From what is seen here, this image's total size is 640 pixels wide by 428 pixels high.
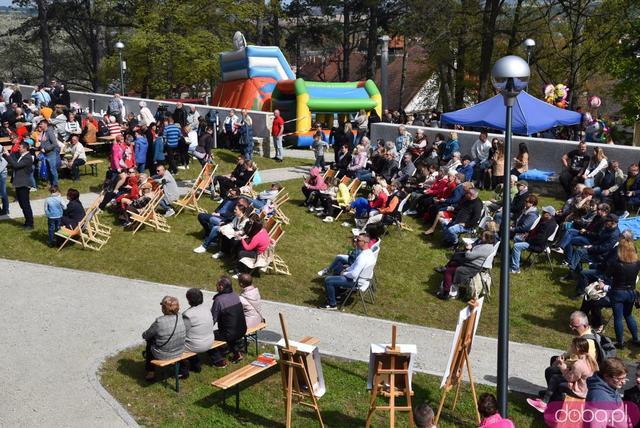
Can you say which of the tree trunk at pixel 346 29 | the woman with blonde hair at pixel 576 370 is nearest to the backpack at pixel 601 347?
the woman with blonde hair at pixel 576 370

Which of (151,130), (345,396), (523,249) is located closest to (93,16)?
(151,130)

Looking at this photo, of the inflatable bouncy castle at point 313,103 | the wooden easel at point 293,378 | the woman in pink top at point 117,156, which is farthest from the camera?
the inflatable bouncy castle at point 313,103

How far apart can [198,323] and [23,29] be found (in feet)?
126

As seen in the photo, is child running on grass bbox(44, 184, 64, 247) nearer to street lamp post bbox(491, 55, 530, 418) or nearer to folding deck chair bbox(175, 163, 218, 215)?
folding deck chair bbox(175, 163, 218, 215)

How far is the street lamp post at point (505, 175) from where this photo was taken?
7.17 metres

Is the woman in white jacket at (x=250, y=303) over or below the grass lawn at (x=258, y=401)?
over

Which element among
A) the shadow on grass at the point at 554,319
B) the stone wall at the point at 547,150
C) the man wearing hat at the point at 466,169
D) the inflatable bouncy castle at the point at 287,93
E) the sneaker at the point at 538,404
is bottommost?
the sneaker at the point at 538,404

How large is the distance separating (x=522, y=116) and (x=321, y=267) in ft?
26.9

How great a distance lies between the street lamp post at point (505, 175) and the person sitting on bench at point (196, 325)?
3.33m

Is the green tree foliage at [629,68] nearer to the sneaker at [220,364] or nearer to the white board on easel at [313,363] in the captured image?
the sneaker at [220,364]

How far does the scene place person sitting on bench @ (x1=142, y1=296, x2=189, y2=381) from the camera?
27.4ft

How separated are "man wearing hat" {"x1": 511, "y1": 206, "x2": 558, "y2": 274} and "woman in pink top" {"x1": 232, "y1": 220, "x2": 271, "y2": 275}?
13.7ft

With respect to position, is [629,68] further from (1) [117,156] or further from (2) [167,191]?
(1) [117,156]

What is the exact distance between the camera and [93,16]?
41844mm
